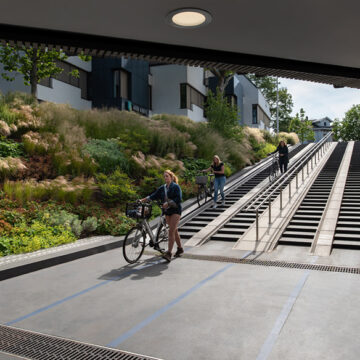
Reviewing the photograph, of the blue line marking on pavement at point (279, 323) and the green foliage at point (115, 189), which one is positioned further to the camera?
the green foliage at point (115, 189)

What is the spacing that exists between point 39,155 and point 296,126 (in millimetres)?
61147

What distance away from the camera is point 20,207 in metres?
10.2

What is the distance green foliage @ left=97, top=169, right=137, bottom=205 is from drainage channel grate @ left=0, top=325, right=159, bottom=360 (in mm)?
8112

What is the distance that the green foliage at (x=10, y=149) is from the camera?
12128mm

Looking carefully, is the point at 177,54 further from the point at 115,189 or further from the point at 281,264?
the point at 115,189

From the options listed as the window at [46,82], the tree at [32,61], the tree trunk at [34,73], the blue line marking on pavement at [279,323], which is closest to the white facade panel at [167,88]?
the window at [46,82]

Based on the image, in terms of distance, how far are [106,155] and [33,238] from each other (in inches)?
246

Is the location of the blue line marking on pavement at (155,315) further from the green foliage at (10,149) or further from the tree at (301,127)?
the tree at (301,127)

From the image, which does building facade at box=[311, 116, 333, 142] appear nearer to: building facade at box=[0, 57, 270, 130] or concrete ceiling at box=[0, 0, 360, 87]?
building facade at box=[0, 57, 270, 130]

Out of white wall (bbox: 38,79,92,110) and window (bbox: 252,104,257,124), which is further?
window (bbox: 252,104,257,124)

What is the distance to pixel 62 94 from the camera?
25484 mm

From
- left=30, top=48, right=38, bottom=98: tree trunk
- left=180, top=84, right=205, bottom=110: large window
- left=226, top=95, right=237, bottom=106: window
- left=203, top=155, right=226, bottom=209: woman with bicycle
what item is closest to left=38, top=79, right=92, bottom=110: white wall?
left=30, top=48, right=38, bottom=98: tree trunk

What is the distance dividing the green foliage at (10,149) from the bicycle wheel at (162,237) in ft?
21.5

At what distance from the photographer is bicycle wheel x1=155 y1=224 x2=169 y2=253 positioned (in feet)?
27.3
